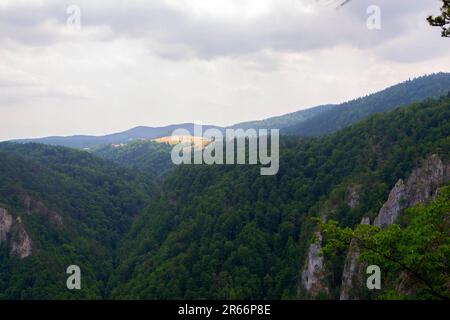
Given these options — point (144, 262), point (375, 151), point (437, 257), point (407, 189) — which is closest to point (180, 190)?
point (144, 262)

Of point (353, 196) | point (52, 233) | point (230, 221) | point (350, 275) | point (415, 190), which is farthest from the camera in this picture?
point (52, 233)

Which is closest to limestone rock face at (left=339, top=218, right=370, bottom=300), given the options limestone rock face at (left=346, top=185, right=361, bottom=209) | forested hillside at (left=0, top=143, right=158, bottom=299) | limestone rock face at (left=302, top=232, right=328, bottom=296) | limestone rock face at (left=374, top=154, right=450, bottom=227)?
limestone rock face at (left=374, top=154, right=450, bottom=227)

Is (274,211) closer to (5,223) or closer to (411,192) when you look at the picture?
(411,192)

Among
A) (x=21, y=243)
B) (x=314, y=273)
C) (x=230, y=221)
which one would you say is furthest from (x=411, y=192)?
(x=21, y=243)

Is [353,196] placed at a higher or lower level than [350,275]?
higher

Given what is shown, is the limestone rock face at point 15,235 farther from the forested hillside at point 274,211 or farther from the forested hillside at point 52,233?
the forested hillside at point 274,211

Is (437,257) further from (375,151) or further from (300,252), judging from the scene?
(375,151)

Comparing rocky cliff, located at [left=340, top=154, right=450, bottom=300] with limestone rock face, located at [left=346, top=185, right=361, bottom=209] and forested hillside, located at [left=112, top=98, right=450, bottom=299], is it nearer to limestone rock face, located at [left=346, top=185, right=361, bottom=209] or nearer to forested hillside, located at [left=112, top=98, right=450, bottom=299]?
forested hillside, located at [left=112, top=98, right=450, bottom=299]
